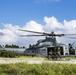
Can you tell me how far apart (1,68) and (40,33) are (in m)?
20.6

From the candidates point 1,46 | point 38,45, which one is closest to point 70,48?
point 38,45

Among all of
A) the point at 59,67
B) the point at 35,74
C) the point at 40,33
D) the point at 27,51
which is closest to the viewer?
the point at 35,74

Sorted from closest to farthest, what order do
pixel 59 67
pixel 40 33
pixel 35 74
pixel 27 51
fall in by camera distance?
pixel 35 74, pixel 59 67, pixel 40 33, pixel 27 51

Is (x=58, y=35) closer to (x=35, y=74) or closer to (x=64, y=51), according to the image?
(x=64, y=51)

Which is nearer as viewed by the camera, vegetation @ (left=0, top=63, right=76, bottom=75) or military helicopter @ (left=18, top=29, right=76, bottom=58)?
vegetation @ (left=0, top=63, right=76, bottom=75)

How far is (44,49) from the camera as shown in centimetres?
3669

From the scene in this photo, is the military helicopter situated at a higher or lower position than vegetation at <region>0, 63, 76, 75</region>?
higher

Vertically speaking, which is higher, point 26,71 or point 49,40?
point 49,40

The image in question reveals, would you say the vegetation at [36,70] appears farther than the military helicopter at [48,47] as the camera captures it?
No

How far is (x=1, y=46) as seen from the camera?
3894 centimetres

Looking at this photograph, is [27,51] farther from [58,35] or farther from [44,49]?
[58,35]

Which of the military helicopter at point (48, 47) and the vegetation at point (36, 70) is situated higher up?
the military helicopter at point (48, 47)

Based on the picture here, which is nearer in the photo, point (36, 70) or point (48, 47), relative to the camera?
point (36, 70)

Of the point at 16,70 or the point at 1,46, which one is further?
the point at 1,46
